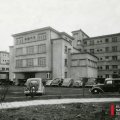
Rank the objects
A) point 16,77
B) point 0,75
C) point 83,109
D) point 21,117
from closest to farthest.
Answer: point 21,117 → point 83,109 → point 16,77 → point 0,75

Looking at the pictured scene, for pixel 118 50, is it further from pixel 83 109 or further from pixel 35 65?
pixel 83 109

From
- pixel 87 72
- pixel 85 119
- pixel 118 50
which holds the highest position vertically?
pixel 118 50

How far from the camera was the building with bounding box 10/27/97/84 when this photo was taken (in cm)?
4566

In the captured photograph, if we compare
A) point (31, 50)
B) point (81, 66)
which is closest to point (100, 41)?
point (81, 66)

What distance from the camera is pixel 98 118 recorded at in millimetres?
11695

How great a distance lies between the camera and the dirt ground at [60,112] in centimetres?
1113

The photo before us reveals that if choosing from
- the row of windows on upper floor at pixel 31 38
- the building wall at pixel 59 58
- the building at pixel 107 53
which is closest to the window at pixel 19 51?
the row of windows on upper floor at pixel 31 38

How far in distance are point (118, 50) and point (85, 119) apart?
49721 mm

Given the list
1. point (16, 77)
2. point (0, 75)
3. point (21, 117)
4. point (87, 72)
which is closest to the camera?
point (21, 117)

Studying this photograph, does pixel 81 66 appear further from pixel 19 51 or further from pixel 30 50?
pixel 19 51

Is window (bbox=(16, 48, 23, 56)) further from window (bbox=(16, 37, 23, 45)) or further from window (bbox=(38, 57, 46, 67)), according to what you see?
window (bbox=(38, 57, 46, 67))

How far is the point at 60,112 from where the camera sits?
39.8ft

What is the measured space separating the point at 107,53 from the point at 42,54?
75.7ft

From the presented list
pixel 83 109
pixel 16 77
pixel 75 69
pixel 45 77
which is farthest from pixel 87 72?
pixel 83 109
